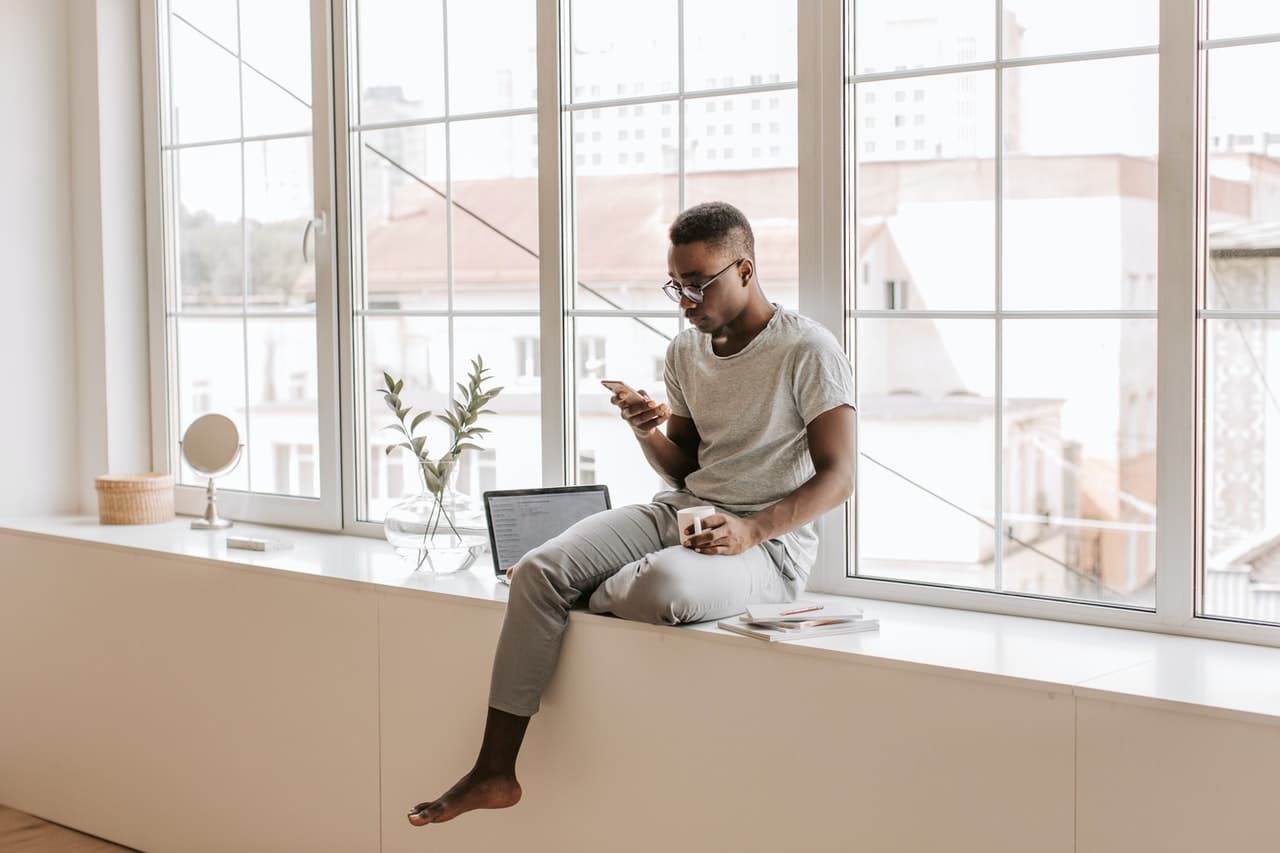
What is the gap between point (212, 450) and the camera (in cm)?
386

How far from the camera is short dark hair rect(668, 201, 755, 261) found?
2.65 m

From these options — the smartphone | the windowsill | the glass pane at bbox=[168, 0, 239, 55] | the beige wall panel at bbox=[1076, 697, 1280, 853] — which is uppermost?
the glass pane at bbox=[168, 0, 239, 55]

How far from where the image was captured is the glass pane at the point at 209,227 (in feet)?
13.0

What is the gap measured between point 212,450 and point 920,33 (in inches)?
89.4

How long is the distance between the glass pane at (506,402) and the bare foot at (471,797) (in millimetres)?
854

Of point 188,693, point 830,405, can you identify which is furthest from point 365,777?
point 830,405

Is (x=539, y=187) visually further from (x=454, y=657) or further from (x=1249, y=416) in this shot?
(x=1249, y=416)

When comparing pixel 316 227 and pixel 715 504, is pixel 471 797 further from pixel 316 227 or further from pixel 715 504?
pixel 316 227

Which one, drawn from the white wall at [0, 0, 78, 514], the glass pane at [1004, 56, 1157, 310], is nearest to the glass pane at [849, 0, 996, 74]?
the glass pane at [1004, 56, 1157, 310]

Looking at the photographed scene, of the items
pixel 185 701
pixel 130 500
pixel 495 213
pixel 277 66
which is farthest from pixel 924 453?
pixel 130 500

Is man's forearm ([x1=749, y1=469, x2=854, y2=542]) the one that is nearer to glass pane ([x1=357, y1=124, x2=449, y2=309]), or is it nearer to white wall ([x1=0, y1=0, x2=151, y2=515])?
glass pane ([x1=357, y1=124, x2=449, y2=309])

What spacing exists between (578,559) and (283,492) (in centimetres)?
155

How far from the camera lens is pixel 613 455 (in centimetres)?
327

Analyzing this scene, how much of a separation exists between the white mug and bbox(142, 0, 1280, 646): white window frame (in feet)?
1.39
